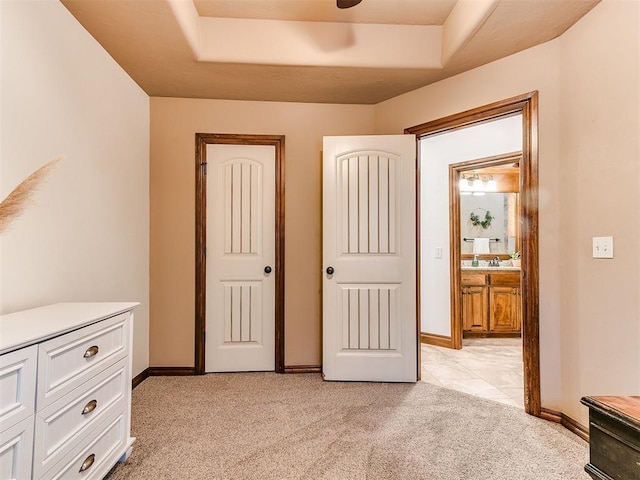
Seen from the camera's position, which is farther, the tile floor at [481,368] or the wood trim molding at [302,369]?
the wood trim molding at [302,369]

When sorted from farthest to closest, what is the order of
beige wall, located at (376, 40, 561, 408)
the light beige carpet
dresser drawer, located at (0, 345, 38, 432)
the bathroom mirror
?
the bathroom mirror
beige wall, located at (376, 40, 561, 408)
the light beige carpet
dresser drawer, located at (0, 345, 38, 432)

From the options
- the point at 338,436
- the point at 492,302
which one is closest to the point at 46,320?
the point at 338,436

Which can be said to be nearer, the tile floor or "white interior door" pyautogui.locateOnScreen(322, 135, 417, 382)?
the tile floor

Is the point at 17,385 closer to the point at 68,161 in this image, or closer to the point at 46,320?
the point at 46,320

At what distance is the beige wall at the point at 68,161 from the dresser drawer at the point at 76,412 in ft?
1.72

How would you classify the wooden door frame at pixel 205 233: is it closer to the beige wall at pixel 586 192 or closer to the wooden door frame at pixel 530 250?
the beige wall at pixel 586 192

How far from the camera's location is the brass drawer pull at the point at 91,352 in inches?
58.6

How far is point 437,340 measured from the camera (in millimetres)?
4254

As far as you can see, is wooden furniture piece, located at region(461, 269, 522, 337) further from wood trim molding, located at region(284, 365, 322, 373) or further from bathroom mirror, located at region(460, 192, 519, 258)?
wood trim molding, located at region(284, 365, 322, 373)

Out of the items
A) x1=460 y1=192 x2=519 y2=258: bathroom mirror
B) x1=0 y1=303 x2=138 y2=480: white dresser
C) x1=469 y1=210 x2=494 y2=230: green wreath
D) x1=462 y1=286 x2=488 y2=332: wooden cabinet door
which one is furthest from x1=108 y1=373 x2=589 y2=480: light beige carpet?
→ x1=469 y1=210 x2=494 y2=230: green wreath

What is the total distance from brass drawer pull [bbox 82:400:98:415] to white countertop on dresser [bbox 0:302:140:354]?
1.17 ft

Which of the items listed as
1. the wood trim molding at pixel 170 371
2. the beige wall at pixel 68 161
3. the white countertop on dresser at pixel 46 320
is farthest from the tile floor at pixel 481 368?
the beige wall at pixel 68 161

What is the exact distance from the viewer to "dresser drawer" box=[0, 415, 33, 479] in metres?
1.11

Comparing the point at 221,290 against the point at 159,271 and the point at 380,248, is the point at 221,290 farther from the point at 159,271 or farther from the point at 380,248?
the point at 380,248
